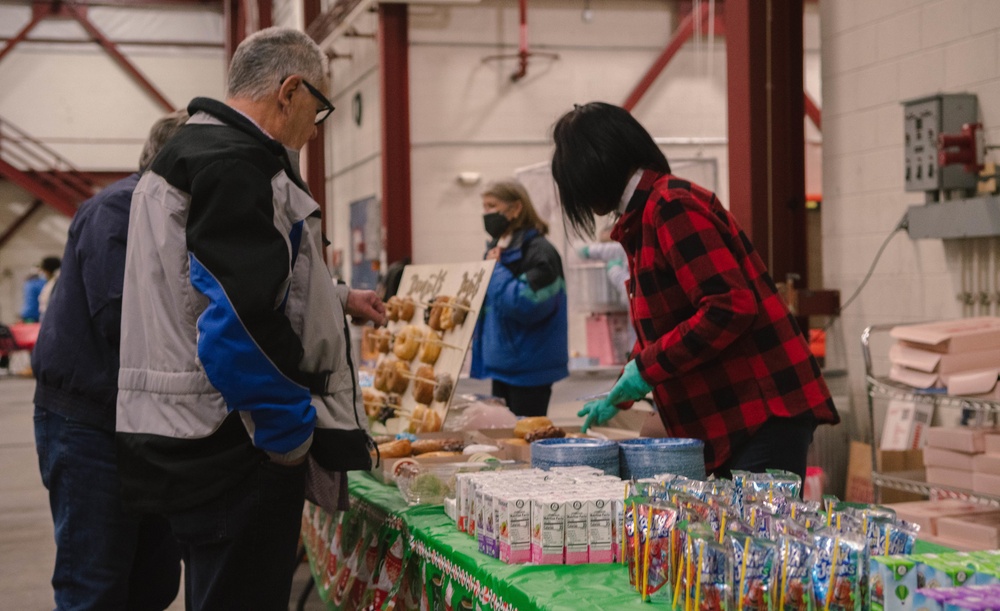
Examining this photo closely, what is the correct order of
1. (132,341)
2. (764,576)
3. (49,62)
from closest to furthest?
(764,576)
(132,341)
(49,62)

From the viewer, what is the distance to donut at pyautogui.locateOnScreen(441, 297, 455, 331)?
3.63 metres

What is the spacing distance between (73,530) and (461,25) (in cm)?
792

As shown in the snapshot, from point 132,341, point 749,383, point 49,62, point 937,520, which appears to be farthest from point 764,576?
point 49,62

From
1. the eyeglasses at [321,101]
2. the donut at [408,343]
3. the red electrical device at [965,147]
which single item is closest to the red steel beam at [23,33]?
the donut at [408,343]

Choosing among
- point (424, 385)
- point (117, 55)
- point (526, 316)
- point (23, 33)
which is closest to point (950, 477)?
point (526, 316)

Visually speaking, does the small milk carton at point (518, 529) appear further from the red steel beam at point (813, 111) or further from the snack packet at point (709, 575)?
the red steel beam at point (813, 111)

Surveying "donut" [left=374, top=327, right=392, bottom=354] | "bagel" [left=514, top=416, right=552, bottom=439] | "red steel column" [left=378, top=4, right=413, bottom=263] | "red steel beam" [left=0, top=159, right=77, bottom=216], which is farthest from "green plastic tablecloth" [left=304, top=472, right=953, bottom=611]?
"red steel beam" [left=0, top=159, right=77, bottom=216]

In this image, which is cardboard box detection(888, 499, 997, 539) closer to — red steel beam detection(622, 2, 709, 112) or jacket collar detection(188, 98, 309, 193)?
jacket collar detection(188, 98, 309, 193)

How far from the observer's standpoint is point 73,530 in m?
2.65

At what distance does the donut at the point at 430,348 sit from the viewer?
12.3 ft

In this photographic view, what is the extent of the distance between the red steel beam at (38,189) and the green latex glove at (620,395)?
1630 cm

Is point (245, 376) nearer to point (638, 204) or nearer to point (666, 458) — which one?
point (666, 458)

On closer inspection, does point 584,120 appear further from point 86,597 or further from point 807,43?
point 807,43

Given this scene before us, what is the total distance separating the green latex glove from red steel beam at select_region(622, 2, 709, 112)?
769cm
